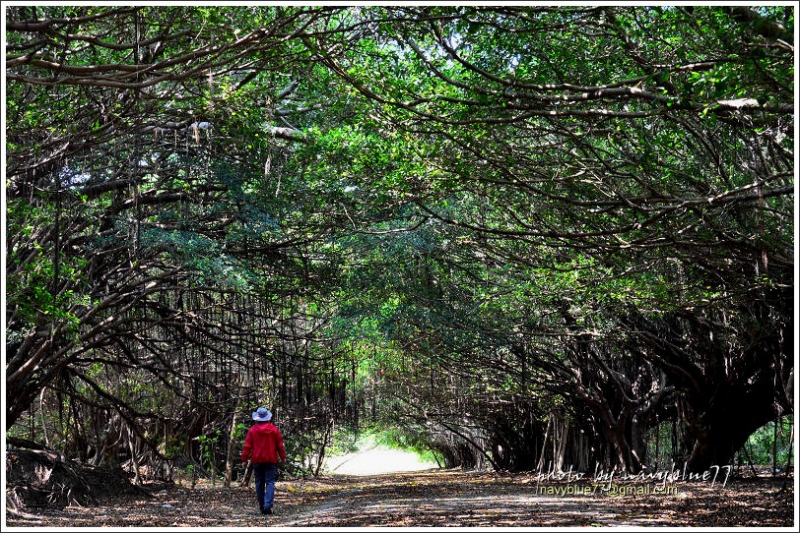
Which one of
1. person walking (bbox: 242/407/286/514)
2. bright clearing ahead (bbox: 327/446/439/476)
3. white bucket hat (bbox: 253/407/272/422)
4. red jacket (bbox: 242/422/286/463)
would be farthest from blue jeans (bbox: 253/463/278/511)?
bright clearing ahead (bbox: 327/446/439/476)

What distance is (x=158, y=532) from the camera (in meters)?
8.20

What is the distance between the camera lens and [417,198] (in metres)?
10.1

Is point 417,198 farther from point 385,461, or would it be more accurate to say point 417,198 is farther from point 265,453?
point 385,461

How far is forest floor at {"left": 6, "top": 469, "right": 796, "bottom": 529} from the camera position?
8.97 metres

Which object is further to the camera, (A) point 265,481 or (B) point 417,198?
(A) point 265,481

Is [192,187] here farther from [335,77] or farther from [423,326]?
[423,326]

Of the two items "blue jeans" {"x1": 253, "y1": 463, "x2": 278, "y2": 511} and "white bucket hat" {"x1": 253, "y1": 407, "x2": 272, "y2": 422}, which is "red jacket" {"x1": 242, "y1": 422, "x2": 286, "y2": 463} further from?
"white bucket hat" {"x1": 253, "y1": 407, "x2": 272, "y2": 422}

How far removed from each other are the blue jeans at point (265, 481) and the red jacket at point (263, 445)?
5.7 inches

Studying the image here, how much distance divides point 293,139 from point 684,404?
875 cm

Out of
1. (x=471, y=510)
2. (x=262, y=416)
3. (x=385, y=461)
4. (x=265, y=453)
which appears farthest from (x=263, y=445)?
(x=385, y=461)

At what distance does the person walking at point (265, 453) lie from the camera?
10.5 m

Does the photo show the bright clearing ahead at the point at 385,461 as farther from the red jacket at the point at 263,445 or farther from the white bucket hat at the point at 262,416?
the red jacket at the point at 263,445

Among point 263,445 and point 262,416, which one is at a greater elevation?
point 262,416

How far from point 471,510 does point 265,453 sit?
272 centimetres
